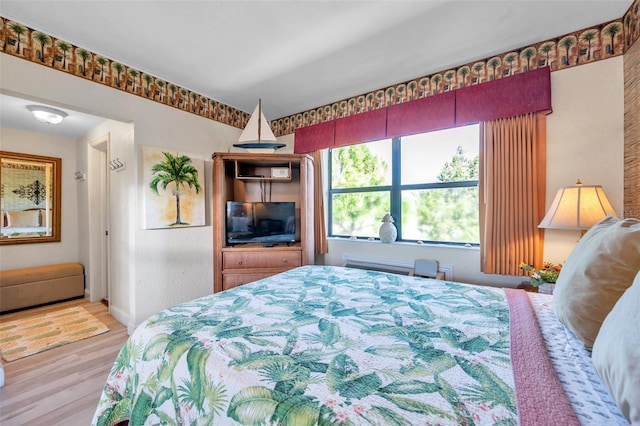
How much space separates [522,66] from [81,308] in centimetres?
536

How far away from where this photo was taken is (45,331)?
8.53 ft

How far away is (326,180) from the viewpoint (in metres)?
3.43

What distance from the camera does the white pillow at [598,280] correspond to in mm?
799

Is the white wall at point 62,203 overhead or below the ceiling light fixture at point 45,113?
below

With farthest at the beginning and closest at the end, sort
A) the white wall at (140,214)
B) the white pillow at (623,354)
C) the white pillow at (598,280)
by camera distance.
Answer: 1. the white wall at (140,214)
2. the white pillow at (598,280)
3. the white pillow at (623,354)

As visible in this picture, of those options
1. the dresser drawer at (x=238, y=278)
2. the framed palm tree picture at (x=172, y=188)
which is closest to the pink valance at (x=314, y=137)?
the framed palm tree picture at (x=172, y=188)

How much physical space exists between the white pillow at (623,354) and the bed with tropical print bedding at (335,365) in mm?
104

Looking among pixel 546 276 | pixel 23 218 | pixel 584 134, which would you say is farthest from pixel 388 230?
pixel 23 218

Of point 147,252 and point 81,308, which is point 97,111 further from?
point 81,308

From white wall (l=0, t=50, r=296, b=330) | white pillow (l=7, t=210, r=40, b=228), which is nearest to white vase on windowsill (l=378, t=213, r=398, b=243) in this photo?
white wall (l=0, t=50, r=296, b=330)

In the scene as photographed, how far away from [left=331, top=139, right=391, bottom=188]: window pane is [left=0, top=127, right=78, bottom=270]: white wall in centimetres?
384

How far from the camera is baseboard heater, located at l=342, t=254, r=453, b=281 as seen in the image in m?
2.55

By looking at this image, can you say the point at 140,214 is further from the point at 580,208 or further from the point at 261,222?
the point at 580,208

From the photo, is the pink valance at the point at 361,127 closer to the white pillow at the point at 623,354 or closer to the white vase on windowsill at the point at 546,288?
the white vase on windowsill at the point at 546,288
